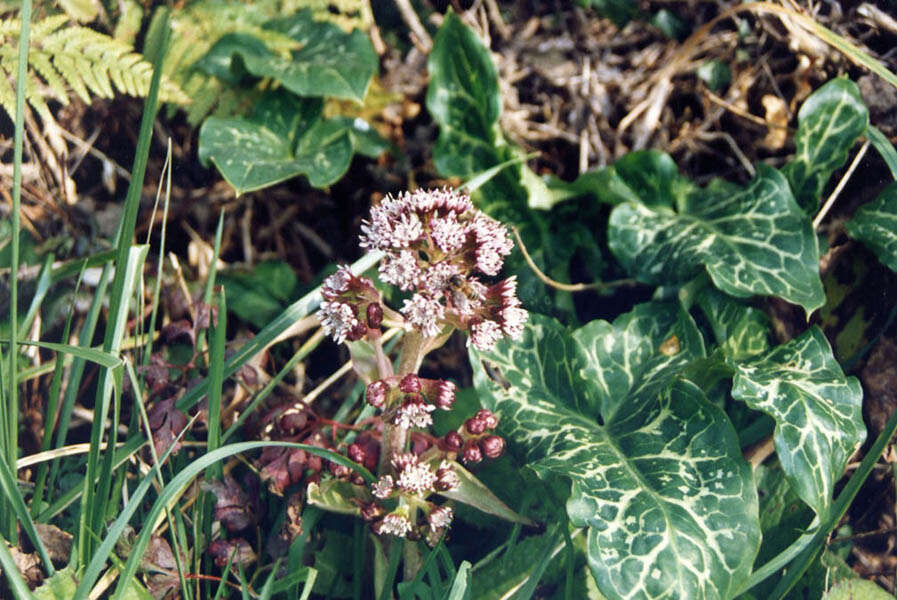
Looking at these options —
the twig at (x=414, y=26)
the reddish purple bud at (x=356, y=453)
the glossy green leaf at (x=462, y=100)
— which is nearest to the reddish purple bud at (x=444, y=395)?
the reddish purple bud at (x=356, y=453)

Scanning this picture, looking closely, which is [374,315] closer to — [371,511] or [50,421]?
[371,511]

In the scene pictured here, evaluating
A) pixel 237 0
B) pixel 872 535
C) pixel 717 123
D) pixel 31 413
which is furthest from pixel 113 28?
pixel 872 535

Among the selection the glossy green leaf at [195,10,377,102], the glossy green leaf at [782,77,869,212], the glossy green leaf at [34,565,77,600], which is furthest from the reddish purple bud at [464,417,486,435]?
the glossy green leaf at [782,77,869,212]

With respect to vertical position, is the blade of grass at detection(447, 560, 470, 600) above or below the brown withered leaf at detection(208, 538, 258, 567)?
above

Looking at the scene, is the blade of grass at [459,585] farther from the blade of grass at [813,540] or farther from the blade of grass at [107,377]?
the blade of grass at [107,377]

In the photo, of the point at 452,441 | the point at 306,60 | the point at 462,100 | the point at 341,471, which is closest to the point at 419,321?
the point at 452,441

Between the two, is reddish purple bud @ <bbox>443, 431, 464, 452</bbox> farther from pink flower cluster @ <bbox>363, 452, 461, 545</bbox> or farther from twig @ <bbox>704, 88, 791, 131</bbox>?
twig @ <bbox>704, 88, 791, 131</bbox>

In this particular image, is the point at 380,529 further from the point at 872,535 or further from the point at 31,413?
the point at 872,535
